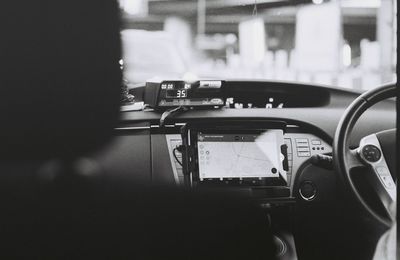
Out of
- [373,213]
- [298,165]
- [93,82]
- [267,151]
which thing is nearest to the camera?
[93,82]

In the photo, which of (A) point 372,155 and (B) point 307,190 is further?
(B) point 307,190

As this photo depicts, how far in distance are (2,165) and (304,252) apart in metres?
1.93

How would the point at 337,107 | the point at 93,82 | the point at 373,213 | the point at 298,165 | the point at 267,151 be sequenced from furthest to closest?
the point at 337,107, the point at 298,165, the point at 267,151, the point at 373,213, the point at 93,82

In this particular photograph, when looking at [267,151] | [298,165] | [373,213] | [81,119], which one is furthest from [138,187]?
[298,165]

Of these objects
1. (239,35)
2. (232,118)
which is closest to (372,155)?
(232,118)

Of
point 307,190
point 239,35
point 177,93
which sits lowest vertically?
point 307,190

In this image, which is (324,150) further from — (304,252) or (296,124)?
(304,252)

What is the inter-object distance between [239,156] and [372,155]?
0.50 m

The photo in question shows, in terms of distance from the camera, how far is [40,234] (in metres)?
0.92

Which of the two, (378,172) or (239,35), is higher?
(239,35)

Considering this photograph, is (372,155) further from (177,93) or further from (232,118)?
(177,93)

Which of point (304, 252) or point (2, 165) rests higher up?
point (2, 165)

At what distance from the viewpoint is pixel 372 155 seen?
A: 6.97ft

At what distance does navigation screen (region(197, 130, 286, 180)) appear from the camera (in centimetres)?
237
